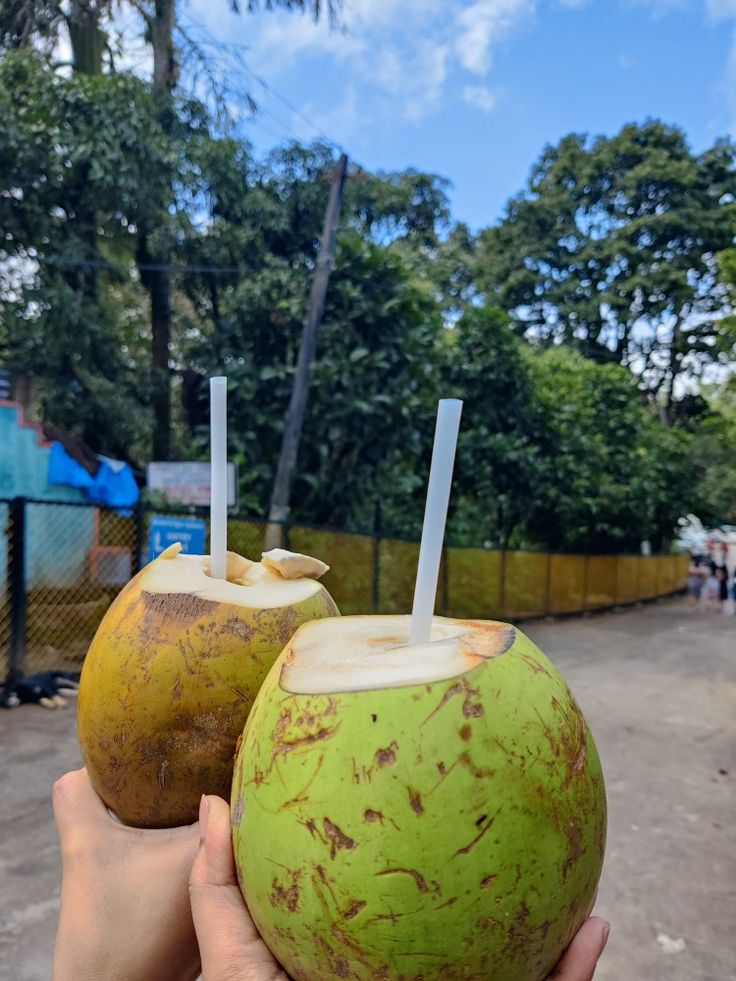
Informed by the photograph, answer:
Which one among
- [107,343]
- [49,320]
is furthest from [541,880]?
[107,343]

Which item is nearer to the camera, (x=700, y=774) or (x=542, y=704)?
(x=542, y=704)

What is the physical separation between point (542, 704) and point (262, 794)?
0.31 metres

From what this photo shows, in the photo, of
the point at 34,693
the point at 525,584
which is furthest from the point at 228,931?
the point at 525,584

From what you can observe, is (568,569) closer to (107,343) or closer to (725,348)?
(725,348)

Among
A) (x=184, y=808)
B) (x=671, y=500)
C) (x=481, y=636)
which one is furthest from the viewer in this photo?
(x=671, y=500)

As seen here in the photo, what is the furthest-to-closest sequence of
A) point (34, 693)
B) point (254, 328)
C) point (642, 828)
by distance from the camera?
1. point (254, 328)
2. point (34, 693)
3. point (642, 828)

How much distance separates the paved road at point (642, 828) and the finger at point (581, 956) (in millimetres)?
2361

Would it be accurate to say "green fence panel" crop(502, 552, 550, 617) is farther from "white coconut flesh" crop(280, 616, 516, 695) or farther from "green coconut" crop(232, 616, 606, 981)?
"green coconut" crop(232, 616, 606, 981)

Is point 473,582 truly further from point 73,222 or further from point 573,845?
point 573,845

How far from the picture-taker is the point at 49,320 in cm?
866

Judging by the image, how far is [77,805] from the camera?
3.68 feet

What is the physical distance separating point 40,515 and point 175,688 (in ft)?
22.2

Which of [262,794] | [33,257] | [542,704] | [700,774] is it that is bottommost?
[700,774]

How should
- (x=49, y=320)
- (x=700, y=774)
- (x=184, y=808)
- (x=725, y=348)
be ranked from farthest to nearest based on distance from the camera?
(x=725, y=348)
(x=49, y=320)
(x=700, y=774)
(x=184, y=808)
